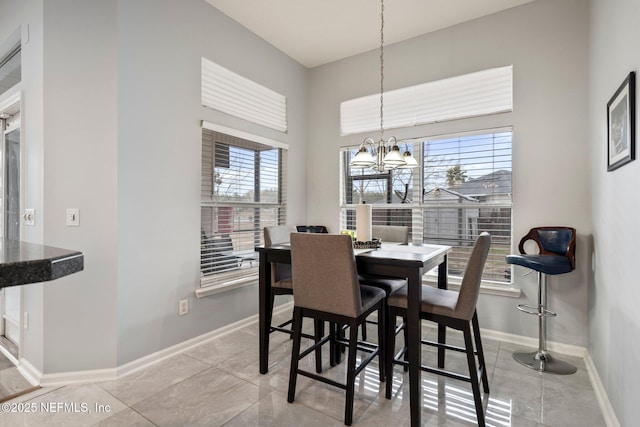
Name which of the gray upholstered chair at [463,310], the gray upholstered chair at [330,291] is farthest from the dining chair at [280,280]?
the gray upholstered chair at [463,310]

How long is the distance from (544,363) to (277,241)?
2.28m

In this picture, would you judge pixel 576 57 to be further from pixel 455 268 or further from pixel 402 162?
pixel 455 268

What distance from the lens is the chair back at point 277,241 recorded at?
258 cm

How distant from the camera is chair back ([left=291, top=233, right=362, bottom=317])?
6.00 feet

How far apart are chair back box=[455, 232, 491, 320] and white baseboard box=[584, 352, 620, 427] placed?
0.92 metres

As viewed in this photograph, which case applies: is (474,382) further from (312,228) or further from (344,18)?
(344,18)

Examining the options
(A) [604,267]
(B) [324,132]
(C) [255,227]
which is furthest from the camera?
(B) [324,132]

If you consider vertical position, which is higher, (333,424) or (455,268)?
(455,268)

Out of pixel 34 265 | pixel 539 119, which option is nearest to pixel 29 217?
pixel 34 265

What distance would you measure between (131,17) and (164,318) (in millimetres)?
2262

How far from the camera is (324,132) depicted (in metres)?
4.07

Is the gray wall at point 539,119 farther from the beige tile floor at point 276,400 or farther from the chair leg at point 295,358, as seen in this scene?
the chair leg at point 295,358

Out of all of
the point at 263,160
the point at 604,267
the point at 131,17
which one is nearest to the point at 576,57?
the point at 604,267

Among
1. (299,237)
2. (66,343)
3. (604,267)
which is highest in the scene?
(299,237)
